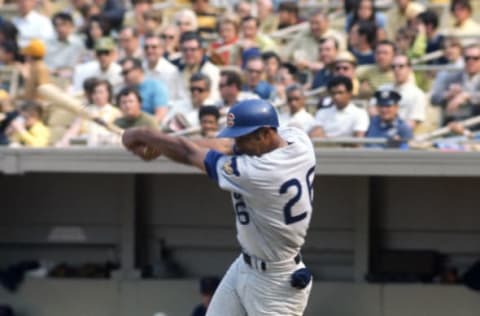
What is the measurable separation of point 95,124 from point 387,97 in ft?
7.88

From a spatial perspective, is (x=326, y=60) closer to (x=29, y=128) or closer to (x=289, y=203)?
(x=29, y=128)

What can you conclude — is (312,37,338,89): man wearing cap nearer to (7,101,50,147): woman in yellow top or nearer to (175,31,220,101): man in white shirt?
(175,31,220,101): man in white shirt

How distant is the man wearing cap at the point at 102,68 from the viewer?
39.2 feet

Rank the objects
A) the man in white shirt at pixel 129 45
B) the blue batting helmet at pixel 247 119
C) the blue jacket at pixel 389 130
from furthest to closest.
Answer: the man in white shirt at pixel 129 45, the blue jacket at pixel 389 130, the blue batting helmet at pixel 247 119

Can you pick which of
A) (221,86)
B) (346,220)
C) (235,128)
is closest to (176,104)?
(221,86)

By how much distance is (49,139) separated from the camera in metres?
10.9

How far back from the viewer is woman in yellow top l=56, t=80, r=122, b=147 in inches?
411

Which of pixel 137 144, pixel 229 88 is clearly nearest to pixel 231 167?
pixel 137 144

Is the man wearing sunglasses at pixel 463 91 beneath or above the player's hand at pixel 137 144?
beneath

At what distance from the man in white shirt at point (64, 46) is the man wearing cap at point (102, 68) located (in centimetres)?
86

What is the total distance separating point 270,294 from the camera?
21.9 feet

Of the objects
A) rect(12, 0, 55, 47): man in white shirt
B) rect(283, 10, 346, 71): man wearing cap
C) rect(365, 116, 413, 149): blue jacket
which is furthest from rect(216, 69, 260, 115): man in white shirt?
rect(12, 0, 55, 47): man in white shirt

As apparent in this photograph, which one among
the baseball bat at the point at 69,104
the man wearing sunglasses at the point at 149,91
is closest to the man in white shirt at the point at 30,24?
the man wearing sunglasses at the point at 149,91

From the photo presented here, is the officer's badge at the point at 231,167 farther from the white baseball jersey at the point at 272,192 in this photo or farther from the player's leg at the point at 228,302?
the player's leg at the point at 228,302
